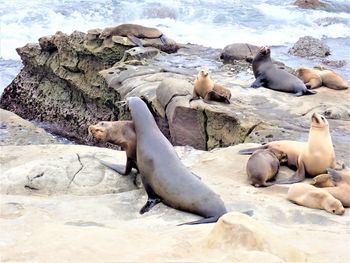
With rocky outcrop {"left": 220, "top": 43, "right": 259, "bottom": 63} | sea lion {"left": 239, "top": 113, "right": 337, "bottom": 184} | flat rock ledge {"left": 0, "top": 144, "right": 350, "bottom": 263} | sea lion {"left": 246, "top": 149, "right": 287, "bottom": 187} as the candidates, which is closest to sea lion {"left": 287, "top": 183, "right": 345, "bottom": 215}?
flat rock ledge {"left": 0, "top": 144, "right": 350, "bottom": 263}

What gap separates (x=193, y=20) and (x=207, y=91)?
529 inches

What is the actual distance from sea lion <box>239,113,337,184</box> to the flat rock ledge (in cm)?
40

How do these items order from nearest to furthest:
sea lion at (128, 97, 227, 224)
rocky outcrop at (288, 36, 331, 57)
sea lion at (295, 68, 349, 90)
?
sea lion at (128, 97, 227, 224), sea lion at (295, 68, 349, 90), rocky outcrop at (288, 36, 331, 57)

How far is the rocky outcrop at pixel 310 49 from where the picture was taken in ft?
50.7

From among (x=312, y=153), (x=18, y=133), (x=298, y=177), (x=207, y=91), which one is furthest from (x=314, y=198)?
(x=18, y=133)

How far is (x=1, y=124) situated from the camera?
8477mm

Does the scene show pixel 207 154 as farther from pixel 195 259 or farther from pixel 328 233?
pixel 195 259

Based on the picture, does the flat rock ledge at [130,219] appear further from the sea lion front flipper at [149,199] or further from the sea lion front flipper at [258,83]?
the sea lion front flipper at [258,83]

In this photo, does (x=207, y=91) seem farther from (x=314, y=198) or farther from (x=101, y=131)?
(x=314, y=198)

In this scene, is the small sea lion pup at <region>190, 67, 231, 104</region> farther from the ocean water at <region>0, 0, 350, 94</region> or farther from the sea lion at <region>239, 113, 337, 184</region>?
the ocean water at <region>0, 0, 350, 94</region>

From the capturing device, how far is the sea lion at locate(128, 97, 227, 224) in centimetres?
475

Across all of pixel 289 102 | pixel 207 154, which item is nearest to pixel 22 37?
pixel 289 102

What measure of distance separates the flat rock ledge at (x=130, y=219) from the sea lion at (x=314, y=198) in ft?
0.30

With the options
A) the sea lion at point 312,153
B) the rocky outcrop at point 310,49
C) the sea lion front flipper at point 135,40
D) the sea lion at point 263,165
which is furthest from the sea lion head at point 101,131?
the rocky outcrop at point 310,49
